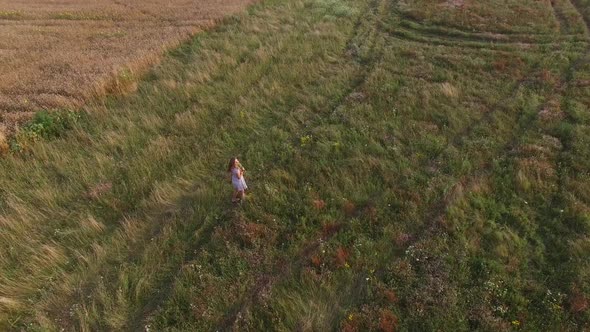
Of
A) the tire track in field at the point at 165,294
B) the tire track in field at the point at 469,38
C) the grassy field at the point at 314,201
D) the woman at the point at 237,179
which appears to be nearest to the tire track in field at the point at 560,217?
the grassy field at the point at 314,201

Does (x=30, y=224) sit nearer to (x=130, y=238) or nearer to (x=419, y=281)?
(x=130, y=238)

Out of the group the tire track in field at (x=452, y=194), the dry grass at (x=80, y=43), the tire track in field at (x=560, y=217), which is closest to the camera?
the tire track in field at (x=560, y=217)

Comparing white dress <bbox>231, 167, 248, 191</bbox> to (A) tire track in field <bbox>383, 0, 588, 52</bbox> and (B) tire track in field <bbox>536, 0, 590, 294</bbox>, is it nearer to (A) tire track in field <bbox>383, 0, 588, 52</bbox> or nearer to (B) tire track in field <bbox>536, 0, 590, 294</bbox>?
(B) tire track in field <bbox>536, 0, 590, 294</bbox>

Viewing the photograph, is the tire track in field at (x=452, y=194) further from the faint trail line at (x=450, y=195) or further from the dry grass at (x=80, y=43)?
the dry grass at (x=80, y=43)

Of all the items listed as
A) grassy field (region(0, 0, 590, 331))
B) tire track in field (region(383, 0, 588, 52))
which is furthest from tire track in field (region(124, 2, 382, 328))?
tire track in field (region(383, 0, 588, 52))

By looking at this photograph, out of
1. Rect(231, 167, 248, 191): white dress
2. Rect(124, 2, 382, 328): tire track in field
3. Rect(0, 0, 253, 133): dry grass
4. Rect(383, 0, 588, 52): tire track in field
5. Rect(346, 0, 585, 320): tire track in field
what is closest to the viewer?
Rect(124, 2, 382, 328): tire track in field
